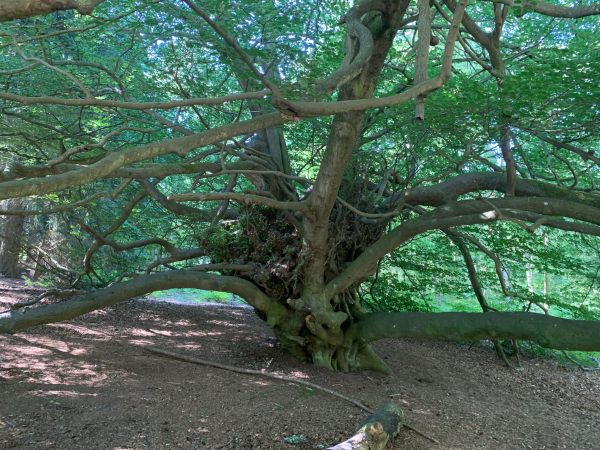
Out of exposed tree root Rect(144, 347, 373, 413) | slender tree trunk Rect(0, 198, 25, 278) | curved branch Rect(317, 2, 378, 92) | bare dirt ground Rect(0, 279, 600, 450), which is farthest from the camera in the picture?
slender tree trunk Rect(0, 198, 25, 278)

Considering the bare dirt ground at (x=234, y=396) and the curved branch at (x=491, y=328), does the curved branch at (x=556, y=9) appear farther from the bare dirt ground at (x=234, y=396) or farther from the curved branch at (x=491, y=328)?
the bare dirt ground at (x=234, y=396)

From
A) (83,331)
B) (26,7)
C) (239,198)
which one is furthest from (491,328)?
(83,331)

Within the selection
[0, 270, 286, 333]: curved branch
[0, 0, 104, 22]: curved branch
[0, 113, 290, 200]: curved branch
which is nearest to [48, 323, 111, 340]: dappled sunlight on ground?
[0, 270, 286, 333]: curved branch

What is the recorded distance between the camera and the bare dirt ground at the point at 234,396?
168 inches

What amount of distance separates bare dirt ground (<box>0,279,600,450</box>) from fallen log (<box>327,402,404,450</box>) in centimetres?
17

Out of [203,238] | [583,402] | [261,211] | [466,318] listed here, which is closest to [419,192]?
[466,318]

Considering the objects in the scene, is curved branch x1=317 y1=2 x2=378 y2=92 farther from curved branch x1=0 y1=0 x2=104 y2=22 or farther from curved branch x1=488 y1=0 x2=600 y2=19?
curved branch x1=0 y1=0 x2=104 y2=22

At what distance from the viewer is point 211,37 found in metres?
5.12

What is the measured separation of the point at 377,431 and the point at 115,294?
10.6 ft

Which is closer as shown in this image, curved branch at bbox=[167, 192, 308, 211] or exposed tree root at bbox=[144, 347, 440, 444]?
curved branch at bbox=[167, 192, 308, 211]

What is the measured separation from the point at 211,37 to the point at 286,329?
3725mm

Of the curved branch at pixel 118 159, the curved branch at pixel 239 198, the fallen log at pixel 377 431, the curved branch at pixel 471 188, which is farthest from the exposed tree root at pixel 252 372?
the curved branch at pixel 118 159

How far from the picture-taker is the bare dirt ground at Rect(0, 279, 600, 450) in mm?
4262

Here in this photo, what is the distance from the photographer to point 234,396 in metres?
5.22
